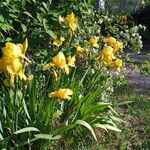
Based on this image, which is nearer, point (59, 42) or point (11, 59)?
point (11, 59)

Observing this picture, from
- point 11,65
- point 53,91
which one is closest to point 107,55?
point 53,91

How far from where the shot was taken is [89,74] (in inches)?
219

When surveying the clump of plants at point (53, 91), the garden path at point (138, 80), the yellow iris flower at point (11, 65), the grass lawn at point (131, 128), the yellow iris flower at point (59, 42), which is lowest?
the grass lawn at point (131, 128)

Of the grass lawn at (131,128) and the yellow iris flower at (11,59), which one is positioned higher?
the yellow iris flower at (11,59)

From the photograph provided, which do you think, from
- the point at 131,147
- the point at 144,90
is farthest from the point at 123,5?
the point at 131,147

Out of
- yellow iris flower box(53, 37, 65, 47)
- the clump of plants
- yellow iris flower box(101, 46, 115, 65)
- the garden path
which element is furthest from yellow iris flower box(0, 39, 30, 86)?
the garden path

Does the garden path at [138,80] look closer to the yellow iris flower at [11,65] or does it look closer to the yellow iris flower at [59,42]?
the yellow iris flower at [59,42]

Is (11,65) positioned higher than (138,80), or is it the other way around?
(11,65)

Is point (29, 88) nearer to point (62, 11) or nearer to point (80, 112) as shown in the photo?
point (80, 112)

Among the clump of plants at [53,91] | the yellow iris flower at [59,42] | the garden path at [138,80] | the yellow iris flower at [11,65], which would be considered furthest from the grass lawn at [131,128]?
the yellow iris flower at [11,65]

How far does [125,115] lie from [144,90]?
1467mm

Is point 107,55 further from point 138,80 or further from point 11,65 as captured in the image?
point 138,80

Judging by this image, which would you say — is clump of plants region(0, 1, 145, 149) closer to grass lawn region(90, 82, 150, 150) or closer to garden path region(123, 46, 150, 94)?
grass lawn region(90, 82, 150, 150)

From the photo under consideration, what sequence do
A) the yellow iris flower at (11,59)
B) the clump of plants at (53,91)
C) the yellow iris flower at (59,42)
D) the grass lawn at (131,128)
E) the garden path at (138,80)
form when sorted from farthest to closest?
the garden path at (138,80) < the grass lawn at (131,128) < the yellow iris flower at (59,42) < the clump of plants at (53,91) < the yellow iris flower at (11,59)
